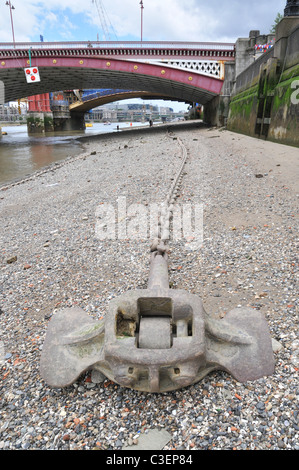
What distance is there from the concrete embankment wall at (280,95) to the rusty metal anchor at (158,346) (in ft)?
26.5

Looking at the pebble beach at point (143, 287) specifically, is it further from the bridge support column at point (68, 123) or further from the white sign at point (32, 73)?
the bridge support column at point (68, 123)

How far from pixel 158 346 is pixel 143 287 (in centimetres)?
131

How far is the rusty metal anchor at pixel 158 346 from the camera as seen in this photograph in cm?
157

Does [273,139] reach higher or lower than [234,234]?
higher

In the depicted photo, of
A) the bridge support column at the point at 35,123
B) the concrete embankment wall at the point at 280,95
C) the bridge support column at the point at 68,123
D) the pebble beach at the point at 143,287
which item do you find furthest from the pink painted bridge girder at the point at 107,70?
the bridge support column at the point at 68,123

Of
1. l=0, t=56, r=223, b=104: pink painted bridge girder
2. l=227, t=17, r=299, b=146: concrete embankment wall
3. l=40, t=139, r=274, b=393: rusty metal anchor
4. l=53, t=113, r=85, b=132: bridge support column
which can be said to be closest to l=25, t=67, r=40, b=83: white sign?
l=0, t=56, r=223, b=104: pink painted bridge girder

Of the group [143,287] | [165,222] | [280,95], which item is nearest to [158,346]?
[143,287]

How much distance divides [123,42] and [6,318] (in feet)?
80.7

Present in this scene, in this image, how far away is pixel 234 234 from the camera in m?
3.94

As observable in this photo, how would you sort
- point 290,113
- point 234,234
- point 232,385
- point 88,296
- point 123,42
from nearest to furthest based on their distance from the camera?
point 232,385
point 88,296
point 234,234
point 290,113
point 123,42

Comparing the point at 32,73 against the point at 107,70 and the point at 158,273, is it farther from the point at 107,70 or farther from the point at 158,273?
the point at 158,273

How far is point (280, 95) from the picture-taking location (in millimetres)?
9672

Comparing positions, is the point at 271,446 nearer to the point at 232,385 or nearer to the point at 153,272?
the point at 232,385
